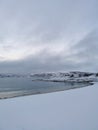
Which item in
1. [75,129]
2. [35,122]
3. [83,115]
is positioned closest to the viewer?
[75,129]

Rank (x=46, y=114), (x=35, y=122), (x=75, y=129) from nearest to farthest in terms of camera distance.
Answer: (x=75, y=129)
(x=35, y=122)
(x=46, y=114)

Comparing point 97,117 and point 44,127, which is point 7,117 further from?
point 97,117

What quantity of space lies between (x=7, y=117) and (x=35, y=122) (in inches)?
89.4

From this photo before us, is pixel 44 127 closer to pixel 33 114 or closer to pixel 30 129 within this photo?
pixel 30 129

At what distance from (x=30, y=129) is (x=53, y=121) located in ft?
5.54

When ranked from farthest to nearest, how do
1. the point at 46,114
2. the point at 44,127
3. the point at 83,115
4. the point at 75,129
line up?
the point at 46,114 → the point at 83,115 → the point at 44,127 → the point at 75,129

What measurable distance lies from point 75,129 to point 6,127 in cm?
346

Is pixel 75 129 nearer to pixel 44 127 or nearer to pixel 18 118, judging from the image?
pixel 44 127

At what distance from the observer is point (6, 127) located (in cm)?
942

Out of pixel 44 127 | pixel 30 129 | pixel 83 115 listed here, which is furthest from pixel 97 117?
pixel 30 129

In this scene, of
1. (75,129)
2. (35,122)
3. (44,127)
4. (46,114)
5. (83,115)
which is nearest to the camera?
(75,129)

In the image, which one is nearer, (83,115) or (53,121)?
(53,121)

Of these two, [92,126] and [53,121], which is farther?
[53,121]

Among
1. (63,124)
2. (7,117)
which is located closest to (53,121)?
(63,124)
